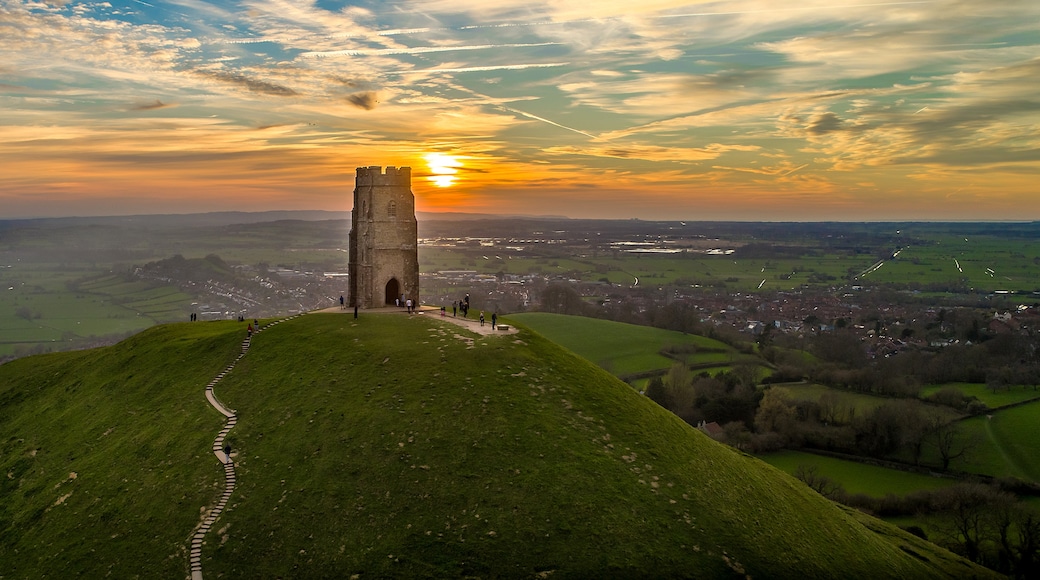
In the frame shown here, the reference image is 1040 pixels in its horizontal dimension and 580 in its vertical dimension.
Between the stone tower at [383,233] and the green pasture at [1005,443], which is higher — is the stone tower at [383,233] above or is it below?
above

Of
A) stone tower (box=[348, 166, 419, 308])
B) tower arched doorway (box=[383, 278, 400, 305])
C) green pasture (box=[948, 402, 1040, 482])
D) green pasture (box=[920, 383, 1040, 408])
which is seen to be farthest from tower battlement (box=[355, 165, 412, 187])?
green pasture (box=[920, 383, 1040, 408])

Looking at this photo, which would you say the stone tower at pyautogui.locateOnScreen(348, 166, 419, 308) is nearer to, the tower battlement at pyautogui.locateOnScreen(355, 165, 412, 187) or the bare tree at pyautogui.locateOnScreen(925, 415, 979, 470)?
the tower battlement at pyautogui.locateOnScreen(355, 165, 412, 187)

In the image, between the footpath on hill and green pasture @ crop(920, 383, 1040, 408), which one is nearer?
the footpath on hill

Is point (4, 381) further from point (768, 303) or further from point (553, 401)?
point (768, 303)

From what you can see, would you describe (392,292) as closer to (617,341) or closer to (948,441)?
(948,441)

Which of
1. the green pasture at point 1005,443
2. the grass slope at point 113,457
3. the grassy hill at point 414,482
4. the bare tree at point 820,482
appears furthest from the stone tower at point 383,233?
the green pasture at point 1005,443

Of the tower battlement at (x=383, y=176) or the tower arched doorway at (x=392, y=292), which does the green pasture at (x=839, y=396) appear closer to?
the tower arched doorway at (x=392, y=292)
